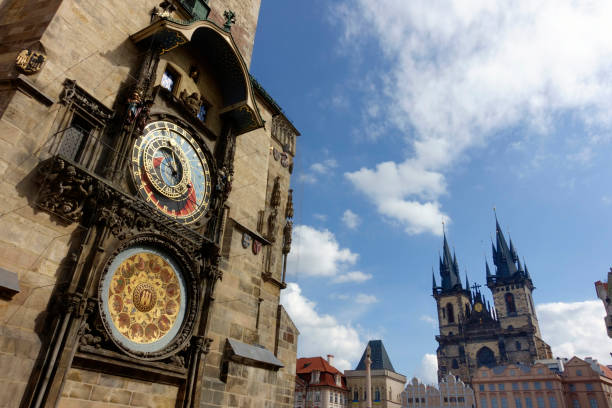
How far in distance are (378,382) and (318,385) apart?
1910cm

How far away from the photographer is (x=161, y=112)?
9281 mm

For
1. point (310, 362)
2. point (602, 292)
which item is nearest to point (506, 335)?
point (310, 362)

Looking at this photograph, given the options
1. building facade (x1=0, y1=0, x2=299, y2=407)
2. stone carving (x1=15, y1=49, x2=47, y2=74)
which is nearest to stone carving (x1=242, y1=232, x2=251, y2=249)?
building facade (x1=0, y1=0, x2=299, y2=407)

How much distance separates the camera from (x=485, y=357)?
7938cm

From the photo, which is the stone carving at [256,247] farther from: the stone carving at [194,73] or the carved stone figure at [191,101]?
the stone carving at [194,73]

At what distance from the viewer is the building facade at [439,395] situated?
64544 millimetres

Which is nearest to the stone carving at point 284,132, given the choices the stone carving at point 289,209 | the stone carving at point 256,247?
the stone carving at point 289,209

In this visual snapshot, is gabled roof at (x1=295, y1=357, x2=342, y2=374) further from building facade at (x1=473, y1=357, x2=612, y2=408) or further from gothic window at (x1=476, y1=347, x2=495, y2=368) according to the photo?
gothic window at (x1=476, y1=347, x2=495, y2=368)

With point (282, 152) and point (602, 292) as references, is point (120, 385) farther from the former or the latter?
point (602, 292)

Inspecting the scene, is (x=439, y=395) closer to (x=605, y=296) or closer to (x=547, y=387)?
(x=547, y=387)

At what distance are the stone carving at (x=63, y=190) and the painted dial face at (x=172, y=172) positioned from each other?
137 cm

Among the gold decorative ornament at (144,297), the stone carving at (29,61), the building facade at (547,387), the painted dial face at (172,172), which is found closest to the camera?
the stone carving at (29,61)

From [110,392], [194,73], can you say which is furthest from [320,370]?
[110,392]

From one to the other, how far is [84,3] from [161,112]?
8.27ft
